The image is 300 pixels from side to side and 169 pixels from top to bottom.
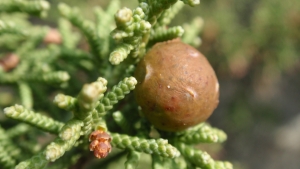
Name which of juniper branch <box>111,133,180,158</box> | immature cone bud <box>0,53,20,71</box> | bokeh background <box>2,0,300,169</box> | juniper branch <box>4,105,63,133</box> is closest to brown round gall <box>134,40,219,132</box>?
juniper branch <box>111,133,180,158</box>

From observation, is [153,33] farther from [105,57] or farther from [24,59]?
[24,59]

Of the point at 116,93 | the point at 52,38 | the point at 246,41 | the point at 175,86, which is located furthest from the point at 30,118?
the point at 246,41

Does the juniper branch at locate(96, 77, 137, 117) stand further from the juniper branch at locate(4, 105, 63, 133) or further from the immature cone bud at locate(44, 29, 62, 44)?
A: the immature cone bud at locate(44, 29, 62, 44)

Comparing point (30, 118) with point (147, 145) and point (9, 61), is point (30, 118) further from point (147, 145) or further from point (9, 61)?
point (9, 61)

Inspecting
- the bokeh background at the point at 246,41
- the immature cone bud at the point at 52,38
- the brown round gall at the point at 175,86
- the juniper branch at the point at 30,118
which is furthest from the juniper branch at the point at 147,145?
the bokeh background at the point at 246,41

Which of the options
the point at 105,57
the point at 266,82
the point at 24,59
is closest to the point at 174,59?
the point at 105,57

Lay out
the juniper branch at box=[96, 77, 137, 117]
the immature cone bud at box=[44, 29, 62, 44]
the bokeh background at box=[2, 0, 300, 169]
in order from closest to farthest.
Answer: the juniper branch at box=[96, 77, 137, 117] < the immature cone bud at box=[44, 29, 62, 44] < the bokeh background at box=[2, 0, 300, 169]

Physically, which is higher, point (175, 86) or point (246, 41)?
point (175, 86)

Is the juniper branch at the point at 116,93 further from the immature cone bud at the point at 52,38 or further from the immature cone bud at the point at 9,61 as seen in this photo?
the immature cone bud at the point at 52,38
